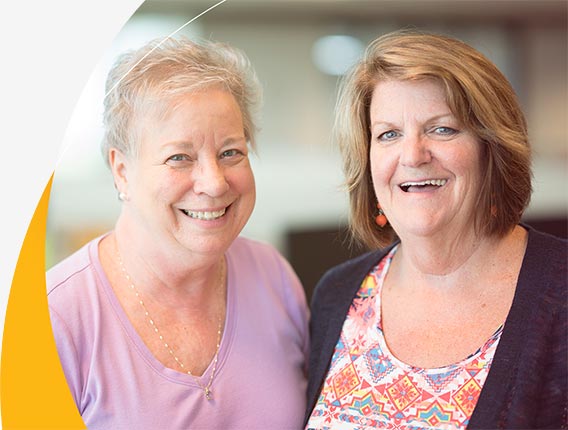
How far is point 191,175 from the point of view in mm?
1147

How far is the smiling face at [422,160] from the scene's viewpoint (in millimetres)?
1085

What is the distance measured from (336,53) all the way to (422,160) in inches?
13.6

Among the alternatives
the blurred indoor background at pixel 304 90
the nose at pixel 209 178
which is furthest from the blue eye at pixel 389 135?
the nose at pixel 209 178

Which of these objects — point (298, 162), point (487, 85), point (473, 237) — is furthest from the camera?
point (298, 162)

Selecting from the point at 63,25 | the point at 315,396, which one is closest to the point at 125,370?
the point at 315,396

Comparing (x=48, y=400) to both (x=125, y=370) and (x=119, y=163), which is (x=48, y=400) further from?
(x=119, y=163)

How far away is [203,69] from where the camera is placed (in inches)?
45.8

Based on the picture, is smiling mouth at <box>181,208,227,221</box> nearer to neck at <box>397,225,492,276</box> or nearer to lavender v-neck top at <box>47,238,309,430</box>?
lavender v-neck top at <box>47,238,309,430</box>

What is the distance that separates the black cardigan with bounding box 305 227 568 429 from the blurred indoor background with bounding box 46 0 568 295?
14 centimetres

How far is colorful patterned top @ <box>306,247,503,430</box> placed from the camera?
1115 mm

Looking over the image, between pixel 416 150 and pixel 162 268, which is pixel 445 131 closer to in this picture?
pixel 416 150

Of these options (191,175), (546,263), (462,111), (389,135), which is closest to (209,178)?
(191,175)

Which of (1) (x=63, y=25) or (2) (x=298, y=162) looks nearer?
(1) (x=63, y=25)

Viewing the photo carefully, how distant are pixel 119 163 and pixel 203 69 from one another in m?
0.21
